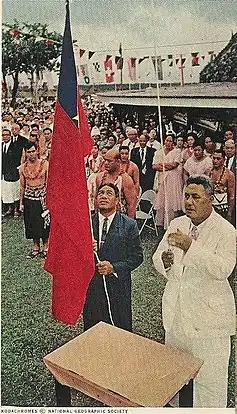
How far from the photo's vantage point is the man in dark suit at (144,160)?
1.59 metres

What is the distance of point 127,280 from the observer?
5.26ft

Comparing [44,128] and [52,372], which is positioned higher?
[44,128]

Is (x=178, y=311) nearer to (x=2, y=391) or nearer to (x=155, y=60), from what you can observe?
(x=2, y=391)

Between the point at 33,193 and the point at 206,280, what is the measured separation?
388mm

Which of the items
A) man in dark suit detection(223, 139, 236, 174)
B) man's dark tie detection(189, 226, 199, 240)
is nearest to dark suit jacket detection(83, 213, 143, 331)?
man's dark tie detection(189, 226, 199, 240)

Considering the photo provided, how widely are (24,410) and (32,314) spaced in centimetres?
20

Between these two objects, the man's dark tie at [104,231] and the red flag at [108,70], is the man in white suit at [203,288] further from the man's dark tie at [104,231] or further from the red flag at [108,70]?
the red flag at [108,70]

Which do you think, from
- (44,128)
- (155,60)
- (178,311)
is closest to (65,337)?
(178,311)

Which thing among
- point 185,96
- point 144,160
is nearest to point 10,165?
point 144,160

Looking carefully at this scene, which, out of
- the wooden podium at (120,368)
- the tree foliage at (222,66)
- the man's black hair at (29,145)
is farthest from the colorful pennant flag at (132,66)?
the wooden podium at (120,368)

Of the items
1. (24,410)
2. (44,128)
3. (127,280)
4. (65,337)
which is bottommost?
(24,410)

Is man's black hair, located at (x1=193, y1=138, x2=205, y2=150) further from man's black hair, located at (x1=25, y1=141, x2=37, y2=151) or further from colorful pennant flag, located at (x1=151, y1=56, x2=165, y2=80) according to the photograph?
man's black hair, located at (x1=25, y1=141, x2=37, y2=151)

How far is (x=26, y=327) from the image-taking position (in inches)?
63.6

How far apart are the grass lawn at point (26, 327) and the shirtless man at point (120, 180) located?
157mm
